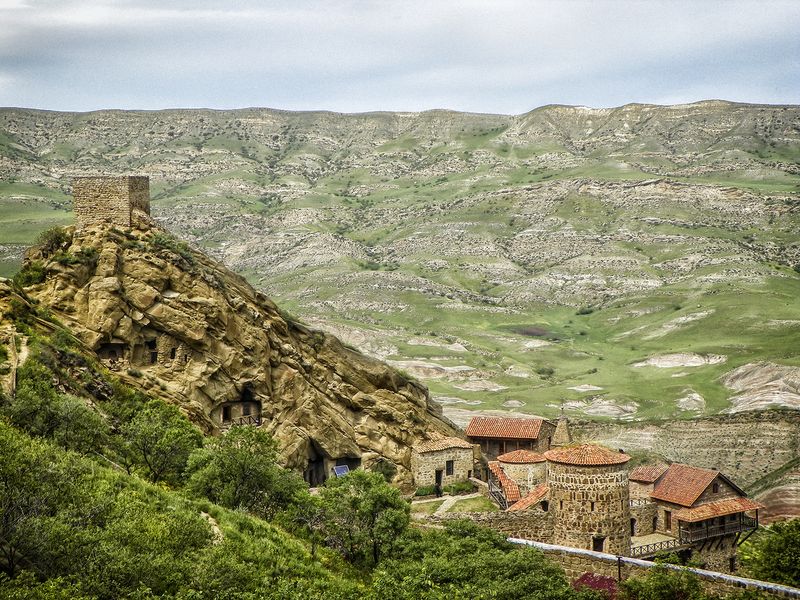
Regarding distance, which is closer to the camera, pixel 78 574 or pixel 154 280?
pixel 78 574

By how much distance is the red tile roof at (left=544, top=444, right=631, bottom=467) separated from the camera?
41.0 m

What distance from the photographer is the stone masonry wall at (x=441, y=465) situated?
52.6 m

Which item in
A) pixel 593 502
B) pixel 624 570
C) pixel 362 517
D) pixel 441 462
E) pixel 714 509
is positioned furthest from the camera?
pixel 441 462

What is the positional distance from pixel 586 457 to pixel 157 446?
66.7 feet

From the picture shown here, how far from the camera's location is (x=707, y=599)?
3056 cm

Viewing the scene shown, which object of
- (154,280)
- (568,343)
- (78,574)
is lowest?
(568,343)

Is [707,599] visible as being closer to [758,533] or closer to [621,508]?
[621,508]

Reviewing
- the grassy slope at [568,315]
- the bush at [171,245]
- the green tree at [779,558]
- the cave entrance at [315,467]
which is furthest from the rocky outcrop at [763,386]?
the bush at [171,245]

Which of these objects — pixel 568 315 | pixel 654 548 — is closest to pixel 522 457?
pixel 654 548

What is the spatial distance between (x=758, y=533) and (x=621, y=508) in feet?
52.6

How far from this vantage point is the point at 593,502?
41.1m

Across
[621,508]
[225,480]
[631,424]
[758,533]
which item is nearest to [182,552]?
[225,480]

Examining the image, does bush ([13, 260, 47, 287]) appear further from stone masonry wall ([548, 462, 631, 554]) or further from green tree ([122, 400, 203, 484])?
stone masonry wall ([548, 462, 631, 554])

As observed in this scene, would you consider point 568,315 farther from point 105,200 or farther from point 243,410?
point 105,200
